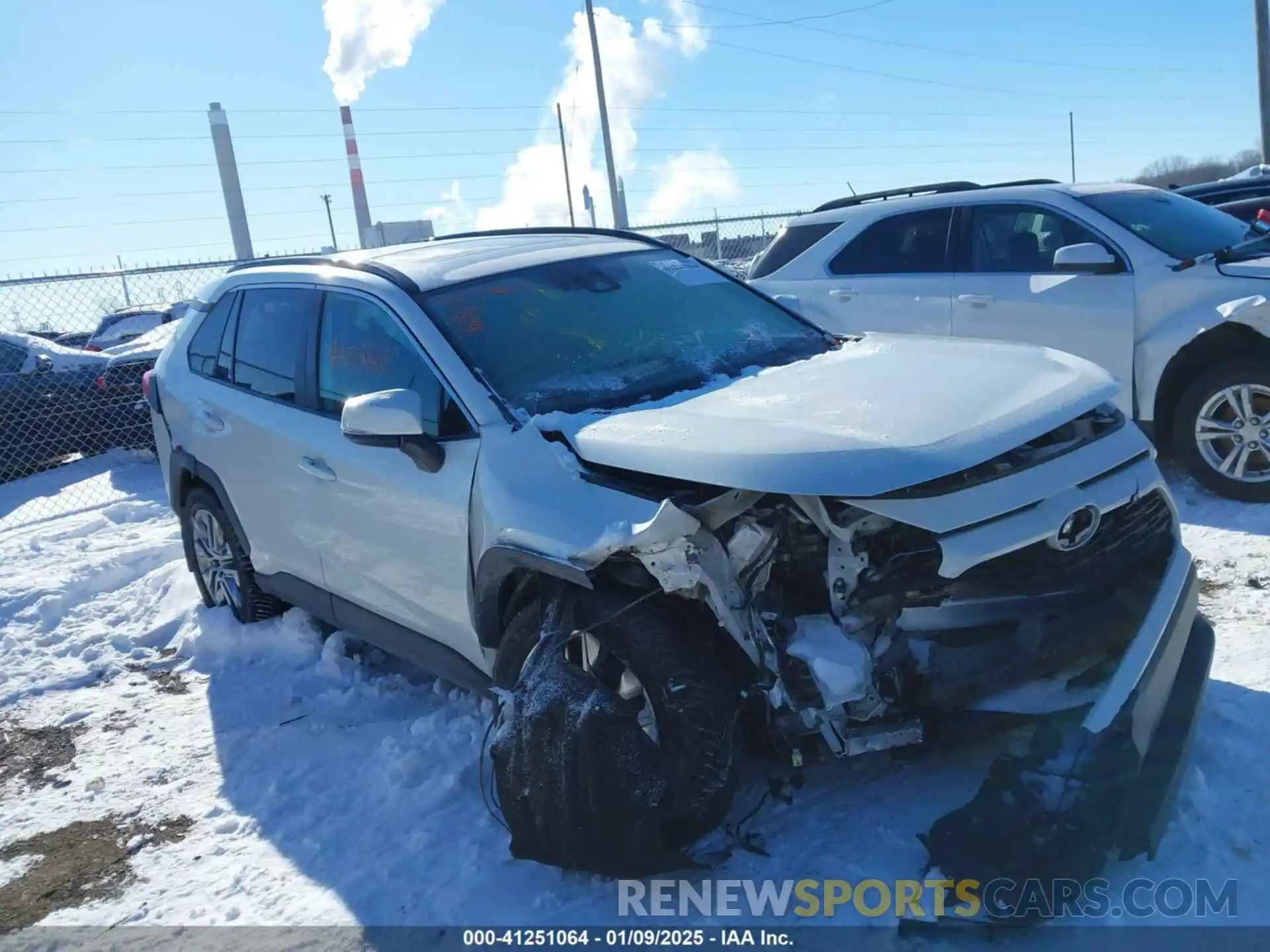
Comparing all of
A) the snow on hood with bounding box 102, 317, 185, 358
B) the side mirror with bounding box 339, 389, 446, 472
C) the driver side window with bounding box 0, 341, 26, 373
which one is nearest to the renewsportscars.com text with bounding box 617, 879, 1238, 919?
the side mirror with bounding box 339, 389, 446, 472

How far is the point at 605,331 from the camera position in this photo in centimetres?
389

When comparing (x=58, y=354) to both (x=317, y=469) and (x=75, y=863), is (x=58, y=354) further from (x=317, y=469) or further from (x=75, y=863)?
(x=75, y=863)

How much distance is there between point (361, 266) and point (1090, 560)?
293 cm

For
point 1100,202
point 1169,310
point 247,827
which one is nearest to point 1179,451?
point 1169,310

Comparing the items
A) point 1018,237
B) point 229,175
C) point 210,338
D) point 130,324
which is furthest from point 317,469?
point 229,175

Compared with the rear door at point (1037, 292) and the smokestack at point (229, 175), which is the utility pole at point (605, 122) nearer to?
the rear door at point (1037, 292)

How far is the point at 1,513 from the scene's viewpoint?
9.02m

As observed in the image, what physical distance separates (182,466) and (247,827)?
2.37 meters

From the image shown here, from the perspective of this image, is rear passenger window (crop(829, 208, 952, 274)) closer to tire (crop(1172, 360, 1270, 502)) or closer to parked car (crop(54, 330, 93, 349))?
tire (crop(1172, 360, 1270, 502))

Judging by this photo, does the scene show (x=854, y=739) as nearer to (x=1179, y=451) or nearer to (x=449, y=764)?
(x=449, y=764)

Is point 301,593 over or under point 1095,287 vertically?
under

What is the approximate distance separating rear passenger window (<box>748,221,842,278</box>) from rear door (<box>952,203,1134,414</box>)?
1182mm

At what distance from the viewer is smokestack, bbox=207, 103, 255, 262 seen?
1865 inches

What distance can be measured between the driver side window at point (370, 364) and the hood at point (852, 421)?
0.46 metres
